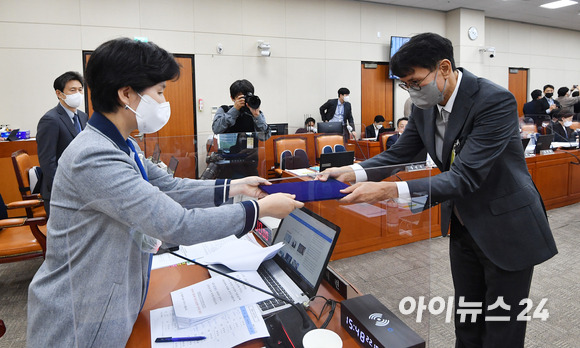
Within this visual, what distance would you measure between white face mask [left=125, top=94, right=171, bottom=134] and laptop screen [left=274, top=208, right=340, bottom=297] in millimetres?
462

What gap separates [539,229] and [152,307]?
136 cm

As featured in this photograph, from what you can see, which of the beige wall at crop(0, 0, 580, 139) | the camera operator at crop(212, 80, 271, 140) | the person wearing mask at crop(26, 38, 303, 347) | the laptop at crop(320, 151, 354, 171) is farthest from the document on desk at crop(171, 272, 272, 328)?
the beige wall at crop(0, 0, 580, 139)

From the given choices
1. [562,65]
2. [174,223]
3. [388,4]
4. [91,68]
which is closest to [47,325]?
[174,223]

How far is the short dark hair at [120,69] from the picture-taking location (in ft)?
2.97

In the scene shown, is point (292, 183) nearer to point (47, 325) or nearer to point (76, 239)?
point (76, 239)

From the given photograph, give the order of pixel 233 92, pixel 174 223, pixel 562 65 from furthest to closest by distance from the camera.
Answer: pixel 562 65
pixel 233 92
pixel 174 223

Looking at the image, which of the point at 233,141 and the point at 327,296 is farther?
the point at 233,141

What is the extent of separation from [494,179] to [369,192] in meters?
0.66

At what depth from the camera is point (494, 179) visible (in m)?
1.37

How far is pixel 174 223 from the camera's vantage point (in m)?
0.83

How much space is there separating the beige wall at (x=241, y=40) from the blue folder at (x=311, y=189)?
622 cm

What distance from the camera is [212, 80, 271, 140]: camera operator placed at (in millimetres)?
3602

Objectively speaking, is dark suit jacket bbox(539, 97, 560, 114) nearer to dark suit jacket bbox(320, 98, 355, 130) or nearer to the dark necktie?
dark suit jacket bbox(320, 98, 355, 130)

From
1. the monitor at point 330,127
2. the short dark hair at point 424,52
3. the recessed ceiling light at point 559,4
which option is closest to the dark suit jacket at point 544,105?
the recessed ceiling light at point 559,4
